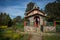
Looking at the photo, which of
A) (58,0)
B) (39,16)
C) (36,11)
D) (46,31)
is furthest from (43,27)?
(58,0)

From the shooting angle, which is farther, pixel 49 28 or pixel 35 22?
pixel 35 22

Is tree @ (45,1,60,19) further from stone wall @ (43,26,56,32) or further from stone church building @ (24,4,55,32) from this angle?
stone wall @ (43,26,56,32)

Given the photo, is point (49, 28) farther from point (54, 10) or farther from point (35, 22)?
point (54, 10)

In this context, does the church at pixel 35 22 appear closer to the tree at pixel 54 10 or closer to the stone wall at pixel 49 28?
the stone wall at pixel 49 28

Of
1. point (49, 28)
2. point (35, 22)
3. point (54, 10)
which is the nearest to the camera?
point (49, 28)

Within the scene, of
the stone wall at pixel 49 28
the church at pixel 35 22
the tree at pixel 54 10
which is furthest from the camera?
the tree at pixel 54 10

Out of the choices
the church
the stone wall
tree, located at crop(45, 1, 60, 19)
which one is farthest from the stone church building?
tree, located at crop(45, 1, 60, 19)

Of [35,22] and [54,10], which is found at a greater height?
[54,10]

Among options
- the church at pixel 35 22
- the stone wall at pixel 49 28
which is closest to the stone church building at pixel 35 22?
the church at pixel 35 22

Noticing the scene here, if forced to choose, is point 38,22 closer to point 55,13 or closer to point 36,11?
point 36,11

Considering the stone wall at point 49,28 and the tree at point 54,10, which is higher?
the tree at point 54,10

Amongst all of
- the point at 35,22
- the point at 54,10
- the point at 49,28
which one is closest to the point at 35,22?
the point at 35,22

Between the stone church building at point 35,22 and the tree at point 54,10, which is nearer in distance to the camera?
the stone church building at point 35,22

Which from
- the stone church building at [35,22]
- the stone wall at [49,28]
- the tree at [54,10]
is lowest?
the stone wall at [49,28]
